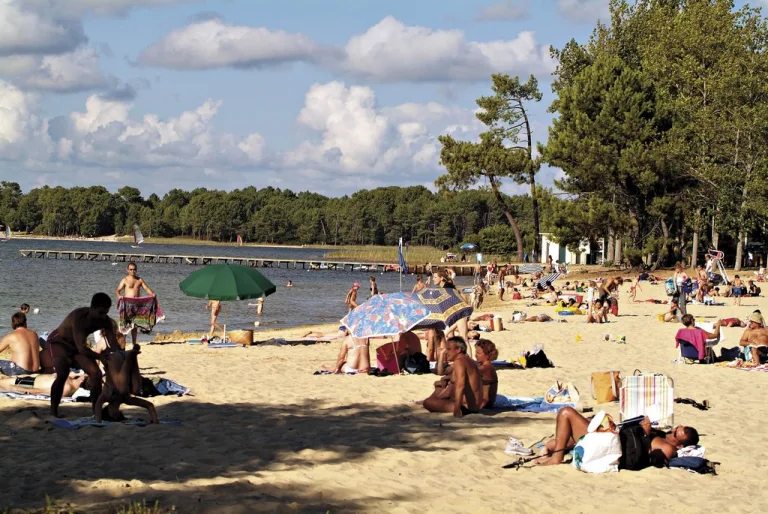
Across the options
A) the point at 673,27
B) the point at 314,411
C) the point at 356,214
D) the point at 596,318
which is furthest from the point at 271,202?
the point at 314,411

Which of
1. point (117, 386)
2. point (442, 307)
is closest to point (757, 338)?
point (442, 307)

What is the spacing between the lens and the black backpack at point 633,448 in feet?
24.7

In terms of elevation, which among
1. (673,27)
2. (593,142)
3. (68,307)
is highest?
(673,27)

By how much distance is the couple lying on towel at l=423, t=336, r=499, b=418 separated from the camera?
959cm

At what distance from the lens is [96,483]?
6383 mm

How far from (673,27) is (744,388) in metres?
33.3

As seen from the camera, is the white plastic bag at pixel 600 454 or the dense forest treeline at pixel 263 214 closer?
the white plastic bag at pixel 600 454

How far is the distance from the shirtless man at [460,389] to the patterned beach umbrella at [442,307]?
2.44 m

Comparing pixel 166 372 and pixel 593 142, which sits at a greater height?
pixel 593 142

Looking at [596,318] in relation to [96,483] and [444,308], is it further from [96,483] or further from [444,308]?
[96,483]

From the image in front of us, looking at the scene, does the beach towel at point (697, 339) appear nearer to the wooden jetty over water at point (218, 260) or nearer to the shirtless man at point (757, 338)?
the shirtless man at point (757, 338)

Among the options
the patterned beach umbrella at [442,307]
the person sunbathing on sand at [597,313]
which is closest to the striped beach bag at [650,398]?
the patterned beach umbrella at [442,307]

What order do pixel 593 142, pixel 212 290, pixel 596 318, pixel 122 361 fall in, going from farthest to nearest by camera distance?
pixel 593 142 → pixel 596 318 → pixel 212 290 → pixel 122 361

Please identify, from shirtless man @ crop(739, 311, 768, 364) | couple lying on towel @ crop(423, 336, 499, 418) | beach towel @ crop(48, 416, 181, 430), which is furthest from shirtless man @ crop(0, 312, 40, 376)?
shirtless man @ crop(739, 311, 768, 364)
